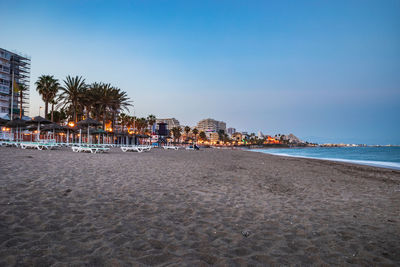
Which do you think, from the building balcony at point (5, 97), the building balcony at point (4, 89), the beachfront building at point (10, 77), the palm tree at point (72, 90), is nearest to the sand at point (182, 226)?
the palm tree at point (72, 90)

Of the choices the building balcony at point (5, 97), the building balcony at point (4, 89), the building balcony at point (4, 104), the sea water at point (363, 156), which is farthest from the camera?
the building balcony at point (5, 97)

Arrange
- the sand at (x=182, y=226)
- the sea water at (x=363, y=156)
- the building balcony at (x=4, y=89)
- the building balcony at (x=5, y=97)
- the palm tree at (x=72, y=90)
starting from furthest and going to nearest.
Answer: the building balcony at (x=5, y=97)
the building balcony at (x=4, y=89)
the palm tree at (x=72, y=90)
the sea water at (x=363, y=156)
the sand at (x=182, y=226)

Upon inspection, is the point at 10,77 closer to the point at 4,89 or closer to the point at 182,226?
the point at 4,89

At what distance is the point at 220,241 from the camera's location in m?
3.74

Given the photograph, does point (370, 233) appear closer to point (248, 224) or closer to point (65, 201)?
point (248, 224)

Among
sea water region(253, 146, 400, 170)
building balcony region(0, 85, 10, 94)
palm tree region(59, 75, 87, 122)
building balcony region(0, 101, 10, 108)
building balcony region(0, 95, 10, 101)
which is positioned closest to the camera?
sea water region(253, 146, 400, 170)

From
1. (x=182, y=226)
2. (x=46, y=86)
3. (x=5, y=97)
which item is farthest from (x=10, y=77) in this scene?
(x=182, y=226)

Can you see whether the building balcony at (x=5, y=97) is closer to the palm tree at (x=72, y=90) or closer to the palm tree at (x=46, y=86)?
the palm tree at (x=46, y=86)

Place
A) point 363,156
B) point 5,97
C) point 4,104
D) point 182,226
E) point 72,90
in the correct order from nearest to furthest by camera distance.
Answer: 1. point 182,226
2. point 72,90
3. point 363,156
4. point 4,104
5. point 5,97

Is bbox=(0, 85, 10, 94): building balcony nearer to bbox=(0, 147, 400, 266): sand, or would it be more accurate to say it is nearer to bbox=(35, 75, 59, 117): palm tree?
bbox=(35, 75, 59, 117): palm tree

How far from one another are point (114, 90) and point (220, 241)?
4924 centimetres

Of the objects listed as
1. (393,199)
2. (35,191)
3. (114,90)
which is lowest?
(393,199)

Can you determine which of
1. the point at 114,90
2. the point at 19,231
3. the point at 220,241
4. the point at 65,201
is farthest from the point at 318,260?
the point at 114,90

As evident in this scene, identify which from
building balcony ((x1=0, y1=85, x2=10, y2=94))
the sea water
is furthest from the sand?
building balcony ((x1=0, y1=85, x2=10, y2=94))
